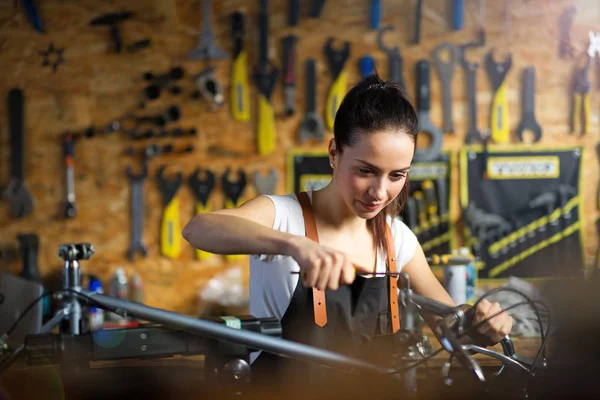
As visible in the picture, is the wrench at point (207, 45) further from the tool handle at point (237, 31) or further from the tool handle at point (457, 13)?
the tool handle at point (457, 13)

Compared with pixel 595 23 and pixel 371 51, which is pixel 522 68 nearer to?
pixel 595 23

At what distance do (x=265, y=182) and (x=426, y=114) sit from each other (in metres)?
0.80

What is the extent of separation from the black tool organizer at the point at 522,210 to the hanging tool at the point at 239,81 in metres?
1.03

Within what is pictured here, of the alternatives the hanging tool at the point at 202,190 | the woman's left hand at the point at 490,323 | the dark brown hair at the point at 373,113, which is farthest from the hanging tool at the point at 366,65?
the woman's left hand at the point at 490,323

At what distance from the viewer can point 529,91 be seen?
2879mm

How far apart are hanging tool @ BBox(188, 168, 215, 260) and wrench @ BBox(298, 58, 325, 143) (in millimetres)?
459

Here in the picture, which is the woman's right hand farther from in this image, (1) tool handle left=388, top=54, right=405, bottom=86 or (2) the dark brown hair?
(1) tool handle left=388, top=54, right=405, bottom=86

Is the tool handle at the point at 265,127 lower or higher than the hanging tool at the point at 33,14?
lower

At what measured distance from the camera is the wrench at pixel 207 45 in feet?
9.52

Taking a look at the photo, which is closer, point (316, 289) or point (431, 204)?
point (316, 289)

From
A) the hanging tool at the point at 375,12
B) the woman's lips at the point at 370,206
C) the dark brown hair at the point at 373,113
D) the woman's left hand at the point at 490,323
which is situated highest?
the hanging tool at the point at 375,12

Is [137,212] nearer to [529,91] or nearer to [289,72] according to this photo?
[289,72]

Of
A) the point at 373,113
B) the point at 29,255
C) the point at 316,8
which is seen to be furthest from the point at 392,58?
the point at 29,255

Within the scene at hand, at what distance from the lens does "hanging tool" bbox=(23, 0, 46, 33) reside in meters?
2.89
